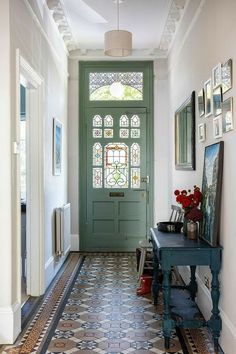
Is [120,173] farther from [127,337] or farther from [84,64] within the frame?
[127,337]

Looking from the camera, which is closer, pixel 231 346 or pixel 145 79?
pixel 231 346

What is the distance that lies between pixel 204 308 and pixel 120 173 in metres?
3.49

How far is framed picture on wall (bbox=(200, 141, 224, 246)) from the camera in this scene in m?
3.21

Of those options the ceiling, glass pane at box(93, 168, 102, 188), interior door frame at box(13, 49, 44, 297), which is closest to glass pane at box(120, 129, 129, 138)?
glass pane at box(93, 168, 102, 188)

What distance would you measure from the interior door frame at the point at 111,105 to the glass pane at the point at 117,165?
1.17ft

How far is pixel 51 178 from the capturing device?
523 centimetres

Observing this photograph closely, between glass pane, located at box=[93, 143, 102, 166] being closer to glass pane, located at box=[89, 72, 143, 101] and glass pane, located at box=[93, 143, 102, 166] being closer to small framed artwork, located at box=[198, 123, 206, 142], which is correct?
glass pane, located at box=[89, 72, 143, 101]

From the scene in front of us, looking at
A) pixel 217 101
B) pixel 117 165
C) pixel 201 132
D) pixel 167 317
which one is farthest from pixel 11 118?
pixel 117 165

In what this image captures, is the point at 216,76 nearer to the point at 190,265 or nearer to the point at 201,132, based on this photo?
the point at 201,132

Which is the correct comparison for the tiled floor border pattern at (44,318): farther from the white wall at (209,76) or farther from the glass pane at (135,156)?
the glass pane at (135,156)

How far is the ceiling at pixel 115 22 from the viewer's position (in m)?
5.02

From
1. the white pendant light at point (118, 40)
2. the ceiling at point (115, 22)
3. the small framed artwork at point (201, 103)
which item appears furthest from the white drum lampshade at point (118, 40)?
the small framed artwork at point (201, 103)

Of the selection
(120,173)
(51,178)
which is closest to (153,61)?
(120,173)

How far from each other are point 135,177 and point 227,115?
4.00 m
